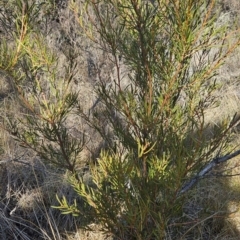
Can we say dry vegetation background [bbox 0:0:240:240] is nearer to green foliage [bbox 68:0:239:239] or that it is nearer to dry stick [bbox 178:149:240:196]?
dry stick [bbox 178:149:240:196]

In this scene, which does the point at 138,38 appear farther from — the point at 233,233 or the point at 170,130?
the point at 233,233

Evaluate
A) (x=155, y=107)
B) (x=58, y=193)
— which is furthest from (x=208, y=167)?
(x=58, y=193)

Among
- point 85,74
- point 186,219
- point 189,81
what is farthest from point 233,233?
point 85,74

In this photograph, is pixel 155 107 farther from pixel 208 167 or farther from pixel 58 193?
pixel 58 193

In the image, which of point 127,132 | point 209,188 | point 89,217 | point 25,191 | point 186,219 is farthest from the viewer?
point 25,191

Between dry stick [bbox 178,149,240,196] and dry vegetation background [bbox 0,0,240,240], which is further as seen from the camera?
dry vegetation background [bbox 0,0,240,240]

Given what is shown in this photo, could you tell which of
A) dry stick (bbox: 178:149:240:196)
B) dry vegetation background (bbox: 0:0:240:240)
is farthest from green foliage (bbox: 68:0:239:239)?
dry vegetation background (bbox: 0:0:240:240)

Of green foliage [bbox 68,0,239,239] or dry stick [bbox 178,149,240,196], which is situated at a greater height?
green foliage [bbox 68,0,239,239]

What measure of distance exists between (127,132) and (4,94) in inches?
125

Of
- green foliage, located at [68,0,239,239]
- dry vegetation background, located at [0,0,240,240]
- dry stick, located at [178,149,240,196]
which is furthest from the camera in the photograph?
dry vegetation background, located at [0,0,240,240]

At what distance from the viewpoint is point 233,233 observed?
7.45 ft

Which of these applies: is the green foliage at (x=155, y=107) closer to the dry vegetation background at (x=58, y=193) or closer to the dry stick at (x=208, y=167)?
the dry stick at (x=208, y=167)

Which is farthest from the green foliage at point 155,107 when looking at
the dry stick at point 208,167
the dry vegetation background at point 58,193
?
the dry vegetation background at point 58,193

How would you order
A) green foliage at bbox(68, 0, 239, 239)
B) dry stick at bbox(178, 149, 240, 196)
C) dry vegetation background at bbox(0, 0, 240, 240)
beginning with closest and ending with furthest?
green foliage at bbox(68, 0, 239, 239) < dry stick at bbox(178, 149, 240, 196) < dry vegetation background at bbox(0, 0, 240, 240)
